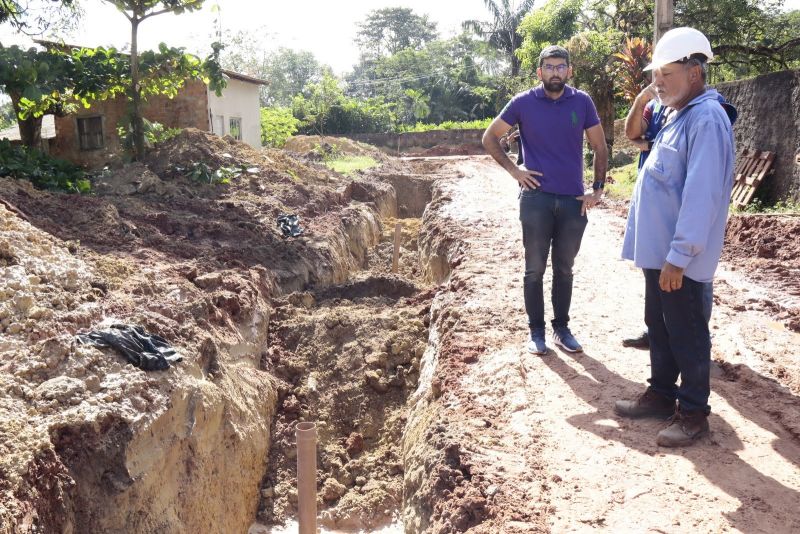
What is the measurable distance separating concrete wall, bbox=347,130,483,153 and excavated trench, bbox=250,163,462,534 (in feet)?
95.6

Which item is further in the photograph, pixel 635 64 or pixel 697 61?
pixel 635 64

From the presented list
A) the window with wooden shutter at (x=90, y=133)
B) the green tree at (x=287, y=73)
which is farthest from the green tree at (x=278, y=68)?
the window with wooden shutter at (x=90, y=133)

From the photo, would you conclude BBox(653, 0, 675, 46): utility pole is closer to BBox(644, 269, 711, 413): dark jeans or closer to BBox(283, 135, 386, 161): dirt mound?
BBox(644, 269, 711, 413): dark jeans

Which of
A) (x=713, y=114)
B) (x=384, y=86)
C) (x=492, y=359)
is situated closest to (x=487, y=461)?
(x=492, y=359)

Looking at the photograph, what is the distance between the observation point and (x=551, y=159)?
14.4 feet

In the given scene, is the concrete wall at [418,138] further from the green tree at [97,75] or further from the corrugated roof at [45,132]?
the green tree at [97,75]

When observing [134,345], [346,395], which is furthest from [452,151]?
[134,345]

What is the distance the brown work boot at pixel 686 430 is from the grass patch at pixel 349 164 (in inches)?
644

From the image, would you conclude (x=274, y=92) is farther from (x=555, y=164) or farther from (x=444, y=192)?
(x=555, y=164)

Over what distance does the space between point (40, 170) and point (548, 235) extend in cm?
963

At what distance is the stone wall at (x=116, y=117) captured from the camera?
16.6 m

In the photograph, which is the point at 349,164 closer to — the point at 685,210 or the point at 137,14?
the point at 137,14

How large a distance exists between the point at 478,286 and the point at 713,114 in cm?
398

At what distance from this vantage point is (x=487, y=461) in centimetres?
360
